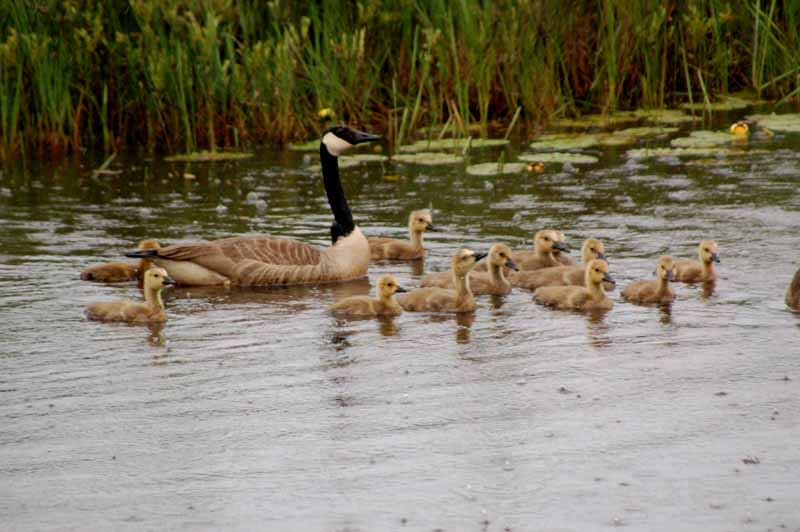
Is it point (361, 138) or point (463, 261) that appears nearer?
point (463, 261)

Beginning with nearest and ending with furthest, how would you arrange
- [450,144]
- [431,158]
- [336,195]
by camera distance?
1. [336,195]
2. [431,158]
3. [450,144]

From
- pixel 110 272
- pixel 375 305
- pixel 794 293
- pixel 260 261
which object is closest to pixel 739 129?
pixel 260 261

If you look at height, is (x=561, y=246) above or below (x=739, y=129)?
below

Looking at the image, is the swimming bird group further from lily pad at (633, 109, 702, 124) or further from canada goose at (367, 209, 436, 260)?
lily pad at (633, 109, 702, 124)

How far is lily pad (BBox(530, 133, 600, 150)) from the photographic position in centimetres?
1834

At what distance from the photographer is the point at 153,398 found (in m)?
8.71

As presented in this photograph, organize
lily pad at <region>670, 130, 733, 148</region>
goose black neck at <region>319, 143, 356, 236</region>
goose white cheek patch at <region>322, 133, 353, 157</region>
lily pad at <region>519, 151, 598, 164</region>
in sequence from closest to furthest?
goose black neck at <region>319, 143, 356, 236</region> → goose white cheek patch at <region>322, 133, 353, 157</region> → lily pad at <region>519, 151, 598, 164</region> → lily pad at <region>670, 130, 733, 148</region>

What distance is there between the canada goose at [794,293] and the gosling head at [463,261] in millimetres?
2332

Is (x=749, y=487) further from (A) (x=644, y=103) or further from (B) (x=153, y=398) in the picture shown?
(A) (x=644, y=103)

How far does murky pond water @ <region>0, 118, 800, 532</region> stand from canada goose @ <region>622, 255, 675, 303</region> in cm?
17

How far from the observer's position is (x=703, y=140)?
18.2 metres

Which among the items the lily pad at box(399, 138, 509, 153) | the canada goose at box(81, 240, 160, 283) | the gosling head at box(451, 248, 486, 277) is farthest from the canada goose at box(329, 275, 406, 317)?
the lily pad at box(399, 138, 509, 153)

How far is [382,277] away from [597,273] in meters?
1.59

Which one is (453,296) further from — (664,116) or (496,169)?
(664,116)
